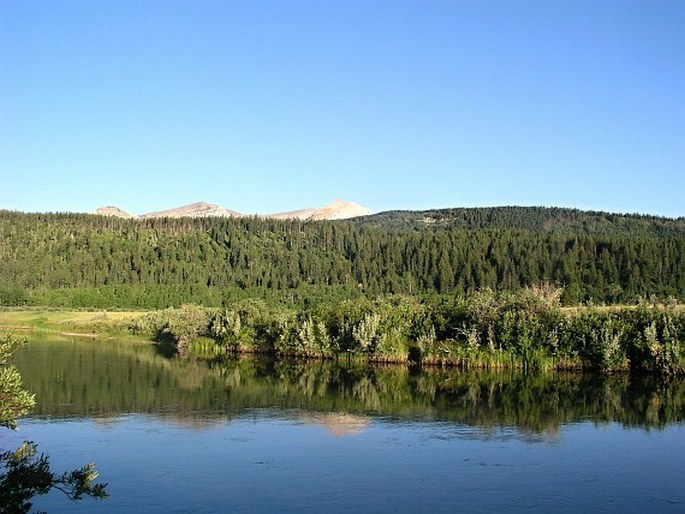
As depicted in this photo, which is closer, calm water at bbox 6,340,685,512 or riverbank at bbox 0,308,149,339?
calm water at bbox 6,340,685,512

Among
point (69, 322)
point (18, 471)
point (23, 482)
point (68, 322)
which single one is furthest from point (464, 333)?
point (68, 322)

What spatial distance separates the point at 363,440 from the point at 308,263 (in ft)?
442

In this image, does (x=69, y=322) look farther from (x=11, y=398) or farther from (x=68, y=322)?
(x=11, y=398)

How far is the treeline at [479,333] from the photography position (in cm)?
6025

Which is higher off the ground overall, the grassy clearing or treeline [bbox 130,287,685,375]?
treeline [bbox 130,287,685,375]

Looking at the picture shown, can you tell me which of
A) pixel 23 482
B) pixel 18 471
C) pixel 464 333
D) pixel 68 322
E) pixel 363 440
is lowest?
pixel 363 440

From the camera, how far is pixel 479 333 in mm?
66938

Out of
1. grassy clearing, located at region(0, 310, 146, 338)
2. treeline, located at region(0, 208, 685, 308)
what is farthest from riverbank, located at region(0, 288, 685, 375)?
treeline, located at region(0, 208, 685, 308)

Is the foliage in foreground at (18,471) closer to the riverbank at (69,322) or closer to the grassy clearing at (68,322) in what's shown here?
the riverbank at (69,322)

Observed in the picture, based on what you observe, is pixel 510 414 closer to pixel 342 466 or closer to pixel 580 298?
pixel 342 466

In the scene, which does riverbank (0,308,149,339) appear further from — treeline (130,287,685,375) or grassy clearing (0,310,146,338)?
treeline (130,287,685,375)

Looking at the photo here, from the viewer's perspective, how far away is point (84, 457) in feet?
112

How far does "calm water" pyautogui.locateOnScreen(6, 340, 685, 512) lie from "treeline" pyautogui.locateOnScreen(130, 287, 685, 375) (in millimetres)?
3192

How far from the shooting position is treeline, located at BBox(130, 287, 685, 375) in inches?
2372
